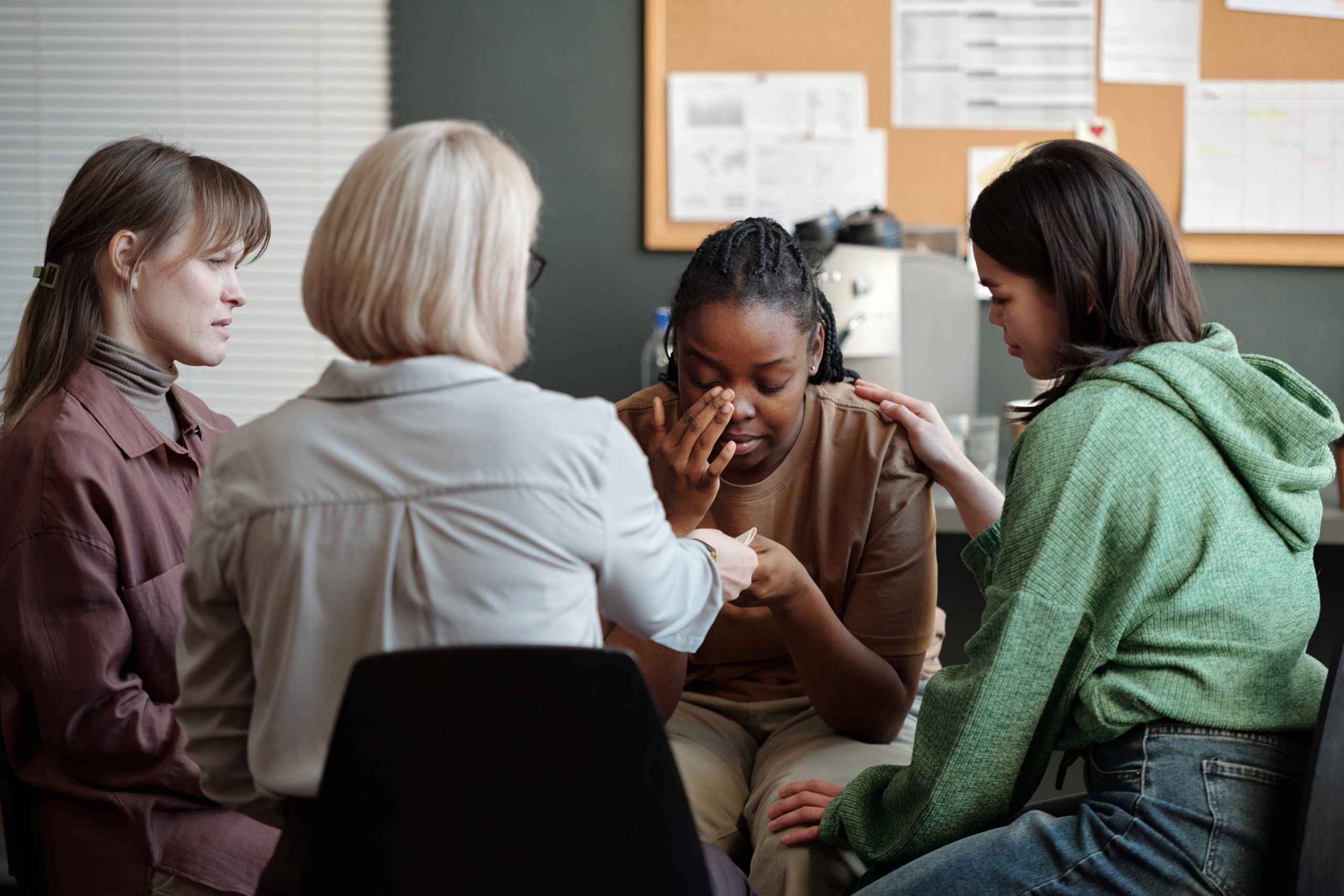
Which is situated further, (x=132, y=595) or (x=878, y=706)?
(x=878, y=706)

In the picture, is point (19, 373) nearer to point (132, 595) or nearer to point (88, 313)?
point (88, 313)

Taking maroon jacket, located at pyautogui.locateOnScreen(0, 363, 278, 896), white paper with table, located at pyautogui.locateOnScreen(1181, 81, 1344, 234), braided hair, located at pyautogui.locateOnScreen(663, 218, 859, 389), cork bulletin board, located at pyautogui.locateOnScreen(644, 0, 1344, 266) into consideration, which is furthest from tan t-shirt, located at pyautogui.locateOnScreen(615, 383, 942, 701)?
white paper with table, located at pyautogui.locateOnScreen(1181, 81, 1344, 234)

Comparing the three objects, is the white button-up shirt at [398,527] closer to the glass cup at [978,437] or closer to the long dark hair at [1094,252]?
the long dark hair at [1094,252]

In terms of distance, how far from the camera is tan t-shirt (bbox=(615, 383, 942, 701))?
1368mm

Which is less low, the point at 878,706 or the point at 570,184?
the point at 570,184

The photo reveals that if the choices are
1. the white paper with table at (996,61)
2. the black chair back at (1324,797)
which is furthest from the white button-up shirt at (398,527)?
the white paper with table at (996,61)

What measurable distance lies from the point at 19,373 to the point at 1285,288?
2702mm

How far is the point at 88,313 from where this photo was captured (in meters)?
1.27

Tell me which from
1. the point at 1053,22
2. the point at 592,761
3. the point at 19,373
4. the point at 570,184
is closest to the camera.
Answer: the point at 592,761

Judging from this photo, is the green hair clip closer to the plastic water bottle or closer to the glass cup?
the plastic water bottle

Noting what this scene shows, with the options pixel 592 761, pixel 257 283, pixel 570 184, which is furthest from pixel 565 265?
pixel 592 761

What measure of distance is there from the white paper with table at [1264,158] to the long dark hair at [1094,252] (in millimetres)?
1788

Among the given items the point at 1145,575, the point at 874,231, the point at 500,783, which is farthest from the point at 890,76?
the point at 500,783

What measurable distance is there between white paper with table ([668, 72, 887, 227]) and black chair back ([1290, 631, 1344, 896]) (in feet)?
6.70
